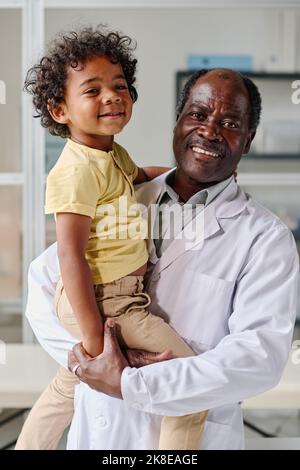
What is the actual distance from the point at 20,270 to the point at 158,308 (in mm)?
1431

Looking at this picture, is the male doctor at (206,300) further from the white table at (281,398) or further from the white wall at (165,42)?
the white wall at (165,42)

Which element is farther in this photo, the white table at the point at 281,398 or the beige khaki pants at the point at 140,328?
the white table at the point at 281,398

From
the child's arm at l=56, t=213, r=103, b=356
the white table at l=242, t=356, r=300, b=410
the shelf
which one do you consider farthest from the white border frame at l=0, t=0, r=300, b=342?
the child's arm at l=56, t=213, r=103, b=356

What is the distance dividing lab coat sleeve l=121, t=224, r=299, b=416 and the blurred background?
125cm

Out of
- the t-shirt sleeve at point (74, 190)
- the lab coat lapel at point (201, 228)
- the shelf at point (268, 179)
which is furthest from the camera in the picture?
the shelf at point (268, 179)

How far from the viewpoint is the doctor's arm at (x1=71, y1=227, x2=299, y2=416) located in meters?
0.94

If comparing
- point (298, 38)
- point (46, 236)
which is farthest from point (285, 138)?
point (46, 236)

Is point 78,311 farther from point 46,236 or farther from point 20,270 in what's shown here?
point 20,270

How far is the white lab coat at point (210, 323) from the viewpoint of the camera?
3.09 ft

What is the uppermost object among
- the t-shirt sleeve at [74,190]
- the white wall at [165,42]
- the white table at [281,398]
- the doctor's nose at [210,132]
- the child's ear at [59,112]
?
the white wall at [165,42]

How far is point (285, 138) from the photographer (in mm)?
2576

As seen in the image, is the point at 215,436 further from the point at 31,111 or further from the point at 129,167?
the point at 31,111

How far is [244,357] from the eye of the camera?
3.07 feet

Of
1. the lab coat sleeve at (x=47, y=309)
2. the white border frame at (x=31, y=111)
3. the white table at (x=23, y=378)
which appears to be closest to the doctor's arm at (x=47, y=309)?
the lab coat sleeve at (x=47, y=309)
